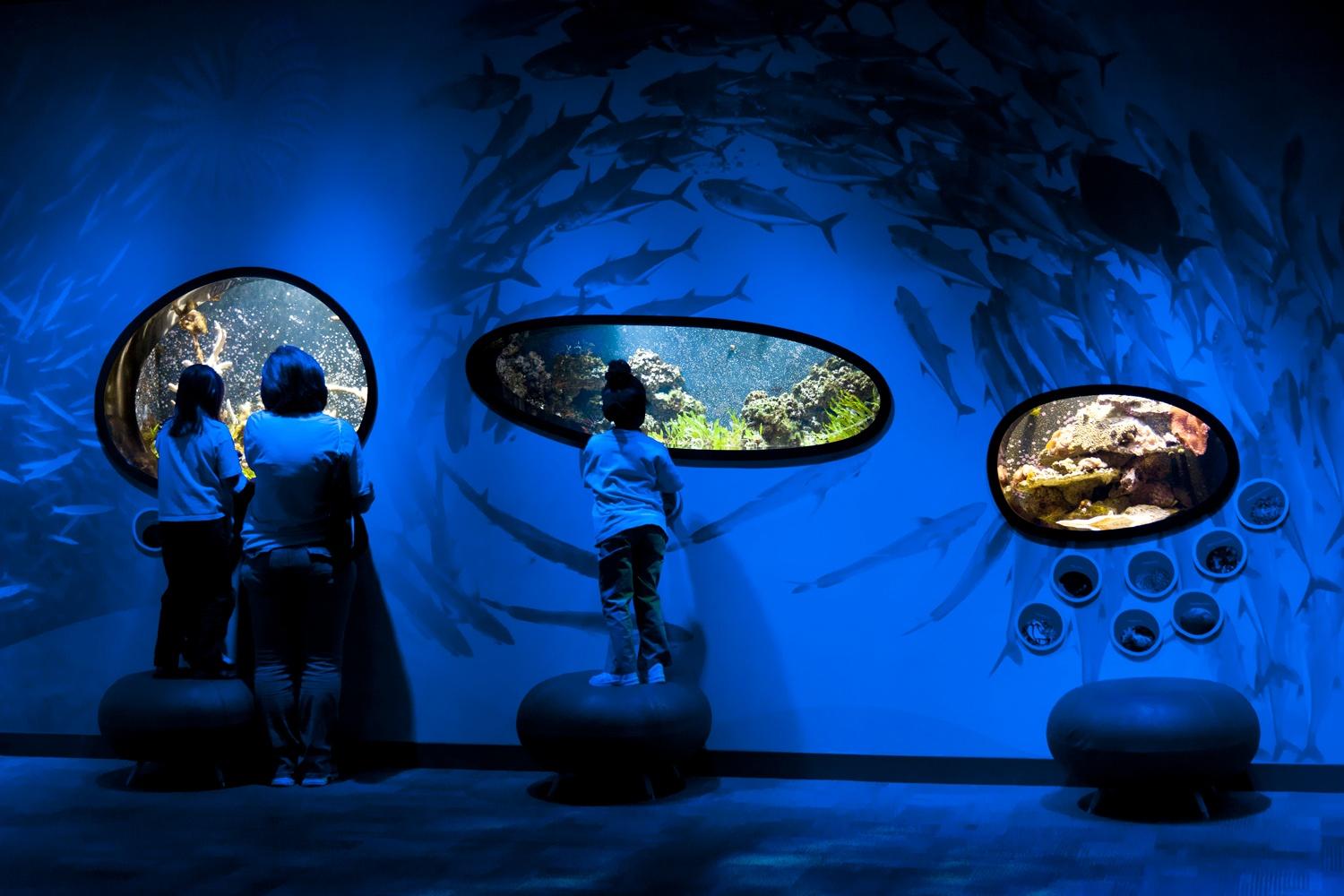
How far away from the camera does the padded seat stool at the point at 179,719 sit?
527 cm

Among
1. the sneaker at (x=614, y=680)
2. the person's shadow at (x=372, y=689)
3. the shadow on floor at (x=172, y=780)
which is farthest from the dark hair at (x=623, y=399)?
the shadow on floor at (x=172, y=780)

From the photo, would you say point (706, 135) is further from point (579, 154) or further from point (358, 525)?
point (358, 525)

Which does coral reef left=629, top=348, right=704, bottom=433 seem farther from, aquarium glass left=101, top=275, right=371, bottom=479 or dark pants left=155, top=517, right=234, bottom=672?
dark pants left=155, top=517, right=234, bottom=672

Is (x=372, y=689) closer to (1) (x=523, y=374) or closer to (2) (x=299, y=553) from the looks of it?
(2) (x=299, y=553)

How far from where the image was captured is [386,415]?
584cm

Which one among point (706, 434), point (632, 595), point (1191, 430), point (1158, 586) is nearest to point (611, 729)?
point (632, 595)

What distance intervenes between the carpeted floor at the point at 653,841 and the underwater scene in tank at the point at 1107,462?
1016 millimetres

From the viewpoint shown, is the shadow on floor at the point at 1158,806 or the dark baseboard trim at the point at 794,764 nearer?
the shadow on floor at the point at 1158,806

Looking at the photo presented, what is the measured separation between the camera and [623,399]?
17.4 ft

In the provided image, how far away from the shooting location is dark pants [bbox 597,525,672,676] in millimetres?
5215

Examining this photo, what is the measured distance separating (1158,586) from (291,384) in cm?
325

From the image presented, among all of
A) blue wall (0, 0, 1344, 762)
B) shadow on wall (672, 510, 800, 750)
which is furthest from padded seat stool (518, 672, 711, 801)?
blue wall (0, 0, 1344, 762)

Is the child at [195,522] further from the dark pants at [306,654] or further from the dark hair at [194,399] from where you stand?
the dark pants at [306,654]

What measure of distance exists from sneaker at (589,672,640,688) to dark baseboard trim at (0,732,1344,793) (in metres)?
0.56
